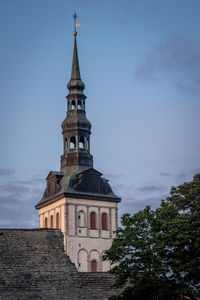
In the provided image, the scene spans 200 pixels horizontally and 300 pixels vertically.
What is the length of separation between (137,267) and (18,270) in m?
6.89

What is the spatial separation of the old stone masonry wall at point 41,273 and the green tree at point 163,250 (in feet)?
5.05

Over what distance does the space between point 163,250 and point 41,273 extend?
276 inches

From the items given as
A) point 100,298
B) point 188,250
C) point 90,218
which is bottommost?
point 100,298

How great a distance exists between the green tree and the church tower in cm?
4409

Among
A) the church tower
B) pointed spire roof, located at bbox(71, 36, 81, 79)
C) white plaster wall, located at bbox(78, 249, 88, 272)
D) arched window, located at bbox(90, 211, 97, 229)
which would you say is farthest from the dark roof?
pointed spire roof, located at bbox(71, 36, 81, 79)

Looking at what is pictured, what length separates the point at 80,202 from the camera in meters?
89.3

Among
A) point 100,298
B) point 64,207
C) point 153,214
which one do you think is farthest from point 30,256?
point 64,207

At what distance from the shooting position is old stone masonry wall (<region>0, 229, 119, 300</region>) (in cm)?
3728

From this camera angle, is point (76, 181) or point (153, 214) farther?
point (76, 181)

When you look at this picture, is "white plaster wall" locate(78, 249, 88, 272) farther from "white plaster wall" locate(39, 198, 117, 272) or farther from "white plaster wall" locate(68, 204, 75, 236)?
"white plaster wall" locate(68, 204, 75, 236)

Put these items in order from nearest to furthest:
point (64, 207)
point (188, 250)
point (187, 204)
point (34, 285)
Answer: point (34, 285) < point (188, 250) < point (187, 204) < point (64, 207)

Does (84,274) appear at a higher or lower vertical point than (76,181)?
lower

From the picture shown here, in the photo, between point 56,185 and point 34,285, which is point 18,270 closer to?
point 34,285

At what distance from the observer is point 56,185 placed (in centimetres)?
9106
